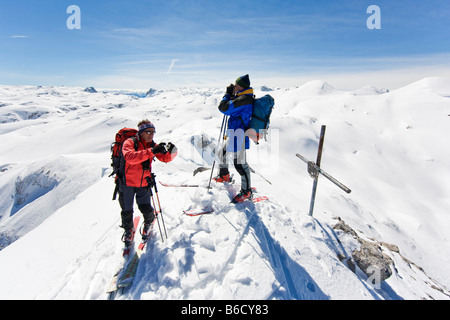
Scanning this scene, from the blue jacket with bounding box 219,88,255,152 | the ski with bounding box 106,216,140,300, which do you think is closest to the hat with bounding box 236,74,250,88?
the blue jacket with bounding box 219,88,255,152

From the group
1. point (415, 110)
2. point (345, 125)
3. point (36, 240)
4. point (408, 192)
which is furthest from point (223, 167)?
point (415, 110)

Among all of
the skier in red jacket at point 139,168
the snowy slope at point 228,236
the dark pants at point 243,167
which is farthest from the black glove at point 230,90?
the snowy slope at point 228,236

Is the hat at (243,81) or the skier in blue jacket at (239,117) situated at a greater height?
the hat at (243,81)

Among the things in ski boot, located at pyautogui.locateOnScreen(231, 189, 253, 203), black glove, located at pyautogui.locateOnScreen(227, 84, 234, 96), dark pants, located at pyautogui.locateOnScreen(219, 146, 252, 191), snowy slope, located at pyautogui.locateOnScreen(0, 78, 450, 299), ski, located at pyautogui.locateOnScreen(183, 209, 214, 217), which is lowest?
snowy slope, located at pyautogui.locateOnScreen(0, 78, 450, 299)

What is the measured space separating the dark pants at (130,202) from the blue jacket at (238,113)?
7.54ft

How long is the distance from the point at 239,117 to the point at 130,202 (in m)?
3.07

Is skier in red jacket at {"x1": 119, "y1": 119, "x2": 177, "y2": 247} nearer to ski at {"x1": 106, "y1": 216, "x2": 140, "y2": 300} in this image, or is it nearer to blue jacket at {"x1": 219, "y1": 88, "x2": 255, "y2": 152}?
ski at {"x1": 106, "y1": 216, "x2": 140, "y2": 300}

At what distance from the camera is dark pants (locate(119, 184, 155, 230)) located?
4.25 m

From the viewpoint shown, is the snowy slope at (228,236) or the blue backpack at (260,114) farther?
the blue backpack at (260,114)

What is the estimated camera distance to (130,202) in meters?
4.36

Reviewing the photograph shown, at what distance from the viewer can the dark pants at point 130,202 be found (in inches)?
Result: 167

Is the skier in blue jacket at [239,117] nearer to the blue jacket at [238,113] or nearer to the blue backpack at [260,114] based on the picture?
the blue jacket at [238,113]

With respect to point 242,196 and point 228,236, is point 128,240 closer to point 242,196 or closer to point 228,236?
point 228,236

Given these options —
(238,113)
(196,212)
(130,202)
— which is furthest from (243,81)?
(130,202)
